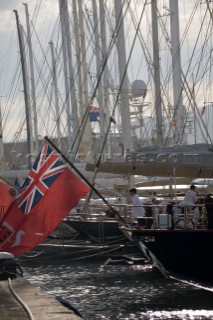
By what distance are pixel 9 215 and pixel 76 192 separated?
1.96m

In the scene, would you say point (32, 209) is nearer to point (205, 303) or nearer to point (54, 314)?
point (205, 303)

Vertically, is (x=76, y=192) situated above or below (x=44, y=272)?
above

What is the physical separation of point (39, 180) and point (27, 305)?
26.6ft

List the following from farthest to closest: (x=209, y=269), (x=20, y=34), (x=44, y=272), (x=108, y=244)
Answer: (x=20, y=34) < (x=108, y=244) < (x=44, y=272) < (x=209, y=269)

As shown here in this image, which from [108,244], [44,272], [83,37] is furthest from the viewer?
[83,37]

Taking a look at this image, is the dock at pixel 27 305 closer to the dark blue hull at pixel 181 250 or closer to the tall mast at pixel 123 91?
the dark blue hull at pixel 181 250

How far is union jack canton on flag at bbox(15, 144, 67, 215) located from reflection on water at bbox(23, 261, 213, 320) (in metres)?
2.86

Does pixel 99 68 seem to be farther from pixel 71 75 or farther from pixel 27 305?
pixel 27 305

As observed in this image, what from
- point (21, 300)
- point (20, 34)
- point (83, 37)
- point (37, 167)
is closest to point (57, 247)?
point (37, 167)

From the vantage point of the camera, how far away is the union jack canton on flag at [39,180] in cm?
2439

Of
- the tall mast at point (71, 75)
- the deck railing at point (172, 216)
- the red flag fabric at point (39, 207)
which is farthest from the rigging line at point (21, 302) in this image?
the tall mast at point (71, 75)

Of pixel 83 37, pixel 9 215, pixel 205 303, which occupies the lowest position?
pixel 205 303

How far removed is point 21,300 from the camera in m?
17.0

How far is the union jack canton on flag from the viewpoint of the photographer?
24.4 meters
